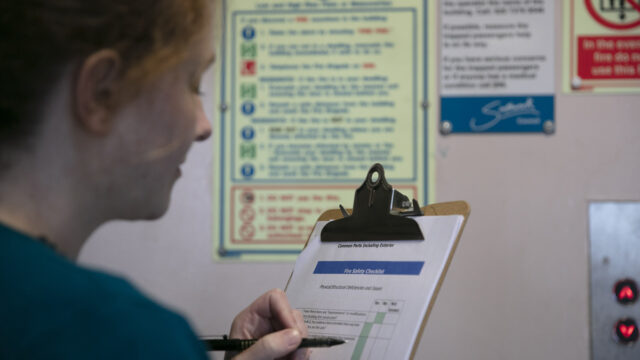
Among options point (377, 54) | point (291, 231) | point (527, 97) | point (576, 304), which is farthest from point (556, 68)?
point (291, 231)

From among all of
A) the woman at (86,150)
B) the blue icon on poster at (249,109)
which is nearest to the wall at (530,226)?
the blue icon on poster at (249,109)

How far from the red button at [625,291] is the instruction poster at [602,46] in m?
0.43

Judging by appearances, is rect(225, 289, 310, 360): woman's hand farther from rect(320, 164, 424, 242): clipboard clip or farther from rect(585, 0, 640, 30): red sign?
rect(585, 0, 640, 30): red sign

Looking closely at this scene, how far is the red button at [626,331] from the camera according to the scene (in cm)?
124

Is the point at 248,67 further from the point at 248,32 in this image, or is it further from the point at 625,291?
the point at 625,291

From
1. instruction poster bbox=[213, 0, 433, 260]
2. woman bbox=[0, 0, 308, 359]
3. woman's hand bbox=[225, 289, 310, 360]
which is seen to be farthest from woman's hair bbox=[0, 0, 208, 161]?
instruction poster bbox=[213, 0, 433, 260]

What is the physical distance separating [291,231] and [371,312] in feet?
1.93

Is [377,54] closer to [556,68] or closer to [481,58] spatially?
[481,58]

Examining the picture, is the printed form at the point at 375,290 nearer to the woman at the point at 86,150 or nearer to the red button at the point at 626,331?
the woman at the point at 86,150

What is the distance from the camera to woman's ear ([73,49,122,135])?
0.46 m

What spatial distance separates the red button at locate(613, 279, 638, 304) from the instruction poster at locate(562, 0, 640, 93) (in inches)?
16.9

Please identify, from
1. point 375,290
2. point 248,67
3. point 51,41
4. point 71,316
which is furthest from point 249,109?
point 71,316

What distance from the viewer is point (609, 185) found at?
4.19 ft
